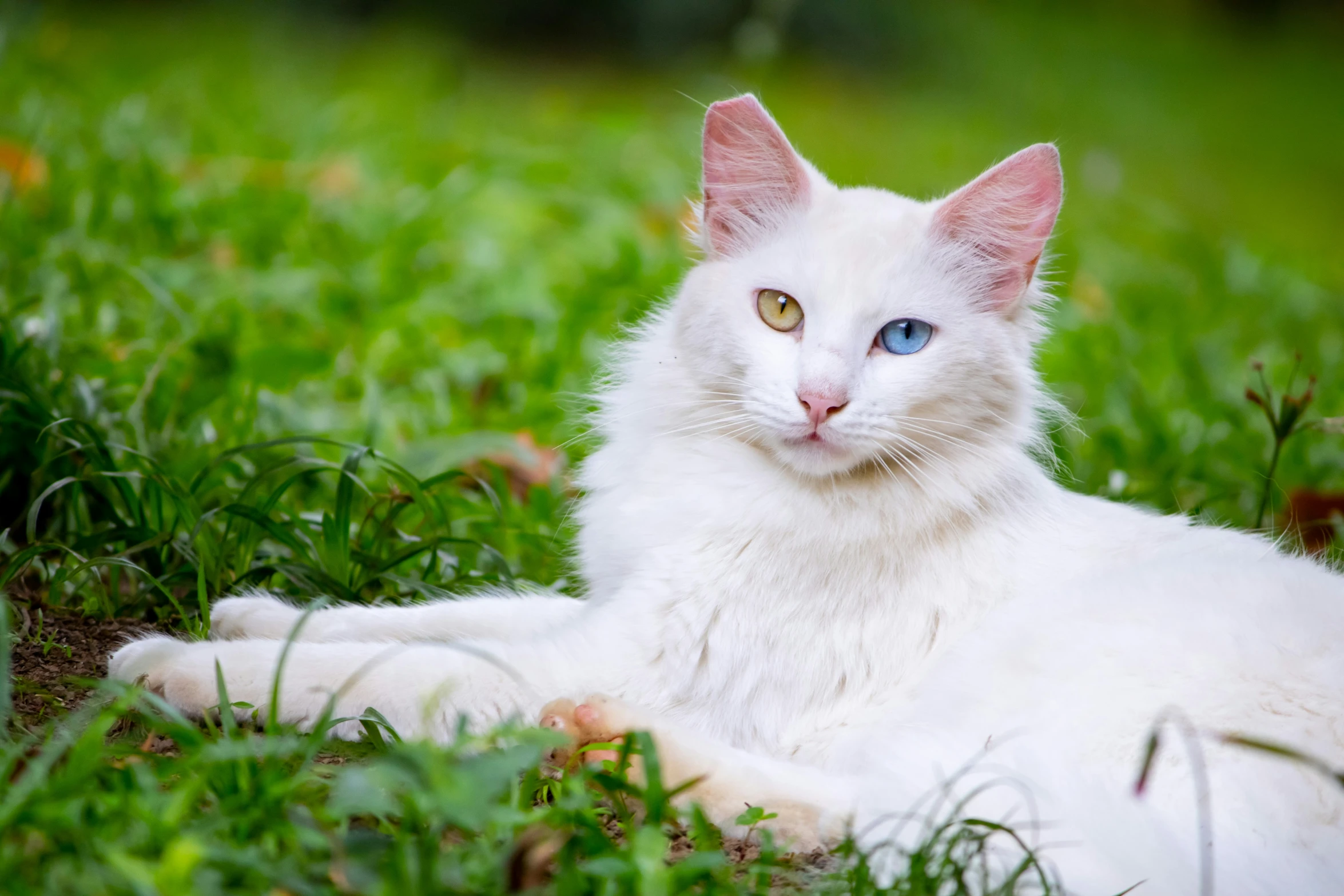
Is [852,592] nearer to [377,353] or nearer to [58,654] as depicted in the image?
[58,654]

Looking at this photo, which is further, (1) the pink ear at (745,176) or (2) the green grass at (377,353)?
(1) the pink ear at (745,176)

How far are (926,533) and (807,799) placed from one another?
677mm

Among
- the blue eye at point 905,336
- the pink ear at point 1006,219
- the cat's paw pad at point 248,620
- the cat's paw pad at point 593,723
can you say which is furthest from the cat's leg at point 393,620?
the pink ear at point 1006,219

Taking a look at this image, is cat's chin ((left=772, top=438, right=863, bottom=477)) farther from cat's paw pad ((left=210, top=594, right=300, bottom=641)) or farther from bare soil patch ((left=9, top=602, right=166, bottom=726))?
Answer: bare soil patch ((left=9, top=602, right=166, bottom=726))

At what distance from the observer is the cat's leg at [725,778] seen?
6.61ft

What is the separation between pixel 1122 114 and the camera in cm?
1115

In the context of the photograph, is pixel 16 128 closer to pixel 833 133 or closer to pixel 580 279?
pixel 580 279

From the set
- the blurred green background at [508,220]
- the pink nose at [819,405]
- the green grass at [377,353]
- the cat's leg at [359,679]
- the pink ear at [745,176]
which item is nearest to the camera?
the green grass at [377,353]

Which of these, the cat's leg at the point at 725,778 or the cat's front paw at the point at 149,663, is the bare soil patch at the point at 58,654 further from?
the cat's leg at the point at 725,778

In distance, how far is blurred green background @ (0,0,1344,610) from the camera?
3701mm

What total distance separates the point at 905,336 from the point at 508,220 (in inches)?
138

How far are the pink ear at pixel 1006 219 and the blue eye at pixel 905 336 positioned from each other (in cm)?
21

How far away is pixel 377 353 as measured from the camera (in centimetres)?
424

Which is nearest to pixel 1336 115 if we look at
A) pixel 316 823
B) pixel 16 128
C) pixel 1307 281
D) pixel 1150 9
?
pixel 1150 9
